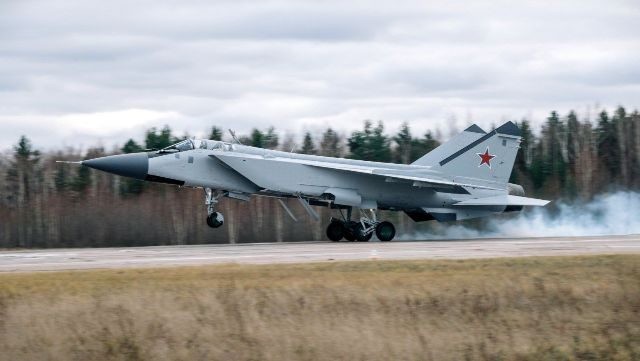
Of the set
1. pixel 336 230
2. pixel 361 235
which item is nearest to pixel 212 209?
pixel 336 230

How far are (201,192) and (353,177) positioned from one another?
17235mm

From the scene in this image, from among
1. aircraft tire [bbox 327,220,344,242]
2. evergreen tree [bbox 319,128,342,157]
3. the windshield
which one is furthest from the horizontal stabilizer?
evergreen tree [bbox 319,128,342,157]

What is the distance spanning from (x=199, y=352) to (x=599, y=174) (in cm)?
3492

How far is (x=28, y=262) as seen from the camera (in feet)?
63.7

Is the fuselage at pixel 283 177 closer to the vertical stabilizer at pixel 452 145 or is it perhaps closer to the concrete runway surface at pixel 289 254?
the vertical stabilizer at pixel 452 145

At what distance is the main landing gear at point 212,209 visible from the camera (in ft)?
85.7

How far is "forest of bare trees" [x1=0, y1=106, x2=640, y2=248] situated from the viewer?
3981 cm

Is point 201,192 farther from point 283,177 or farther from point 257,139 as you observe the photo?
point 283,177

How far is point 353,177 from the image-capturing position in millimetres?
28250

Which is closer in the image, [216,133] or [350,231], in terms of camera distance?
[350,231]

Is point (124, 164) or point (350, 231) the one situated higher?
point (124, 164)

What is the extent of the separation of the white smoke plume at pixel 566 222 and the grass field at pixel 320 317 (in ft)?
57.0

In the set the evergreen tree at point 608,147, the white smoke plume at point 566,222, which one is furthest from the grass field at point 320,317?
the evergreen tree at point 608,147

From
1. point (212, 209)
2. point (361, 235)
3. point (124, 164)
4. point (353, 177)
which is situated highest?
point (124, 164)
